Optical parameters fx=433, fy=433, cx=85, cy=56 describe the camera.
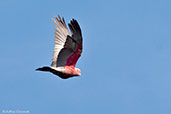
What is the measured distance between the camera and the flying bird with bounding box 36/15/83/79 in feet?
78.0

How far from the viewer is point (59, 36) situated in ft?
84.4

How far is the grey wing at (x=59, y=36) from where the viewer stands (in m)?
25.2

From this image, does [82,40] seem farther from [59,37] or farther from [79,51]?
[59,37]

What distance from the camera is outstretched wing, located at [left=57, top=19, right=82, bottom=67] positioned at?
23.4 metres

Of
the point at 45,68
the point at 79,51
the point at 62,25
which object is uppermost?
the point at 62,25

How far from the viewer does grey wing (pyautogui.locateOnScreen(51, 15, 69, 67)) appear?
82.6 feet

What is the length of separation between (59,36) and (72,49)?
1.74 m

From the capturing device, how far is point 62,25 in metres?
26.2

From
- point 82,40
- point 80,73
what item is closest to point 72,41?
point 82,40

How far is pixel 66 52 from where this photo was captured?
24.7 meters

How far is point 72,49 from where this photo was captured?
80.1 ft

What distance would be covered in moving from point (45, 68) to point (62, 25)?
4.29 metres

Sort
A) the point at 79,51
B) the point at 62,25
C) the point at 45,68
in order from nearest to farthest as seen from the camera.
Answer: the point at 45,68
the point at 79,51
the point at 62,25

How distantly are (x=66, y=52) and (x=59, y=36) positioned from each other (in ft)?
4.83
